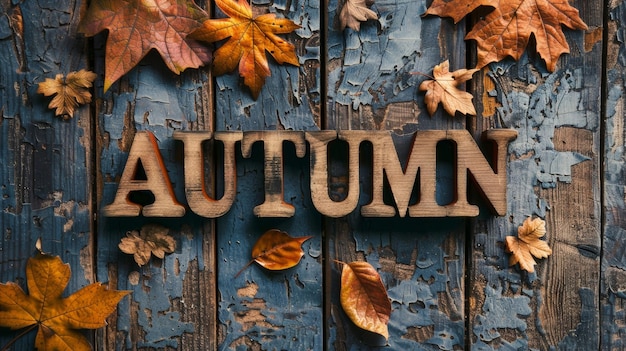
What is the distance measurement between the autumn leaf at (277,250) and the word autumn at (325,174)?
0.06 metres

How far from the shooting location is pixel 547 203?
0.94 metres

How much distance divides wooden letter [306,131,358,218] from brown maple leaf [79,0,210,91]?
10.4 inches

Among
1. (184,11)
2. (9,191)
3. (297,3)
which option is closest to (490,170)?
(297,3)

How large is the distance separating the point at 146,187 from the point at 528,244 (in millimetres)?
709

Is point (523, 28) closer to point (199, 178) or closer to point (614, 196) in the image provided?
point (614, 196)

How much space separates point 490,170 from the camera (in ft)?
2.91

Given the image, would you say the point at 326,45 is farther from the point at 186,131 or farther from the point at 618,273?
the point at 618,273

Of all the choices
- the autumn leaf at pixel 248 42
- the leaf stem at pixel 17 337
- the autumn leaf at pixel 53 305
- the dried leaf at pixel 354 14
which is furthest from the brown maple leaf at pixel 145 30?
the leaf stem at pixel 17 337

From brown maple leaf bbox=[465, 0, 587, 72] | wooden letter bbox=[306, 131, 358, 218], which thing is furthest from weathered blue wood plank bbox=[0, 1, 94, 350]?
brown maple leaf bbox=[465, 0, 587, 72]

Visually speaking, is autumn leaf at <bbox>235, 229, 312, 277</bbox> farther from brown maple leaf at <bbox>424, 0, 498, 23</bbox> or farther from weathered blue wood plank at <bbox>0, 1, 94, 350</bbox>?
brown maple leaf at <bbox>424, 0, 498, 23</bbox>

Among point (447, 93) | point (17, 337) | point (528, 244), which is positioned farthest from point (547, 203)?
point (17, 337)

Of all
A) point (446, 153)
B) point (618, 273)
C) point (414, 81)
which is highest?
point (414, 81)

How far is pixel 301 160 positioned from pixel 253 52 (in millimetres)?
215

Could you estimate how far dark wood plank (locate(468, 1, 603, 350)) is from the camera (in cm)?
94
